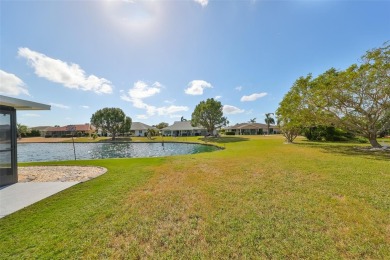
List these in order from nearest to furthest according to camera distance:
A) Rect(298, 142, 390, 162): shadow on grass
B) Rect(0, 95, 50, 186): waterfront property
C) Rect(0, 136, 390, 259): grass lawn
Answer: Rect(0, 136, 390, 259): grass lawn
Rect(0, 95, 50, 186): waterfront property
Rect(298, 142, 390, 162): shadow on grass

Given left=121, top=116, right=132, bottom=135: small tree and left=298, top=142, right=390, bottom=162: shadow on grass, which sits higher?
left=121, top=116, right=132, bottom=135: small tree

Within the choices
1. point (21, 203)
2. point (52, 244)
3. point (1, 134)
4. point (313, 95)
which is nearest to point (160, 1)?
point (1, 134)

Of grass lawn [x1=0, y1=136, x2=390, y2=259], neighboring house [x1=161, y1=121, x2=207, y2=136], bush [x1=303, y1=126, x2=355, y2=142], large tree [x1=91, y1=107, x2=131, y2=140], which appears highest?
large tree [x1=91, y1=107, x2=131, y2=140]

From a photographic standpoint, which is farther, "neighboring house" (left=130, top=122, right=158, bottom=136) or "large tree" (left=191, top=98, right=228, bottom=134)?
"neighboring house" (left=130, top=122, right=158, bottom=136)

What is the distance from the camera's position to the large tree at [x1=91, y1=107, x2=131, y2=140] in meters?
47.6

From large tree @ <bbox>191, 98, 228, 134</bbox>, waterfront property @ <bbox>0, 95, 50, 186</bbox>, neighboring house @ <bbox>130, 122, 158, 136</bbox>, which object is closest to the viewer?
waterfront property @ <bbox>0, 95, 50, 186</bbox>

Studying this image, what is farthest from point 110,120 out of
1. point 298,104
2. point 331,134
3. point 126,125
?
point 331,134

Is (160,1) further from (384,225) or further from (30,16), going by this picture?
(384,225)

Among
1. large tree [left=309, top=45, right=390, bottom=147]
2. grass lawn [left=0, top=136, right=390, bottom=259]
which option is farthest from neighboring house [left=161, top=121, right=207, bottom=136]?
grass lawn [left=0, top=136, right=390, bottom=259]

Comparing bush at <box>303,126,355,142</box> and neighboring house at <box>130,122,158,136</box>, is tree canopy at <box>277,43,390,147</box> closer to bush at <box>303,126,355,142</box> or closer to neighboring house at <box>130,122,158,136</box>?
bush at <box>303,126,355,142</box>

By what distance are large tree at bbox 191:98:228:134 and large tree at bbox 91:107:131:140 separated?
1985cm

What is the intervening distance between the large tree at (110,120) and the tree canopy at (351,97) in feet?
138

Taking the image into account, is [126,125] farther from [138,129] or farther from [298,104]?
[298,104]

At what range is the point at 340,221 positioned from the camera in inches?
151
